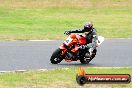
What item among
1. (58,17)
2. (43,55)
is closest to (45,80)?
(43,55)

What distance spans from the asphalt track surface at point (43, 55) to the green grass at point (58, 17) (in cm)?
219

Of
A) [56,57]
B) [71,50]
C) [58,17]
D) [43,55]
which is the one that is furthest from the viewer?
[58,17]

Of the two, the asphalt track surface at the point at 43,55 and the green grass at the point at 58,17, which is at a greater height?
the asphalt track surface at the point at 43,55

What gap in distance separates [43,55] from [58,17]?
1576 centimetres

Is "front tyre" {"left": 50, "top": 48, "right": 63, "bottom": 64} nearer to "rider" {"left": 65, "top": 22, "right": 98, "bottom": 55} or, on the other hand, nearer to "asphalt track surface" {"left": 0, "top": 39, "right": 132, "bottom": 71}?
"asphalt track surface" {"left": 0, "top": 39, "right": 132, "bottom": 71}

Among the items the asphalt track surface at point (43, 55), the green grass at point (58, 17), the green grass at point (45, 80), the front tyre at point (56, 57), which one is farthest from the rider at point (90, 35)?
the green grass at point (58, 17)

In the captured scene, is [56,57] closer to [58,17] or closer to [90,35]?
[90,35]

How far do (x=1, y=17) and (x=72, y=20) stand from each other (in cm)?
441

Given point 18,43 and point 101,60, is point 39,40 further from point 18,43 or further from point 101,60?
point 101,60

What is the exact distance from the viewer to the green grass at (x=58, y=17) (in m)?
24.0

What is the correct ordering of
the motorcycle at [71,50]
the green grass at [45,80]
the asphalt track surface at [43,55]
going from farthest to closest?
the motorcycle at [71,50] < the asphalt track surface at [43,55] < the green grass at [45,80]

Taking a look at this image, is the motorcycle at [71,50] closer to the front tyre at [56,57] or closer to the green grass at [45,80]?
the front tyre at [56,57]

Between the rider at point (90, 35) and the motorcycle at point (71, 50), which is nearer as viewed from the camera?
the rider at point (90, 35)

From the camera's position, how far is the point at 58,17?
32.4 meters
